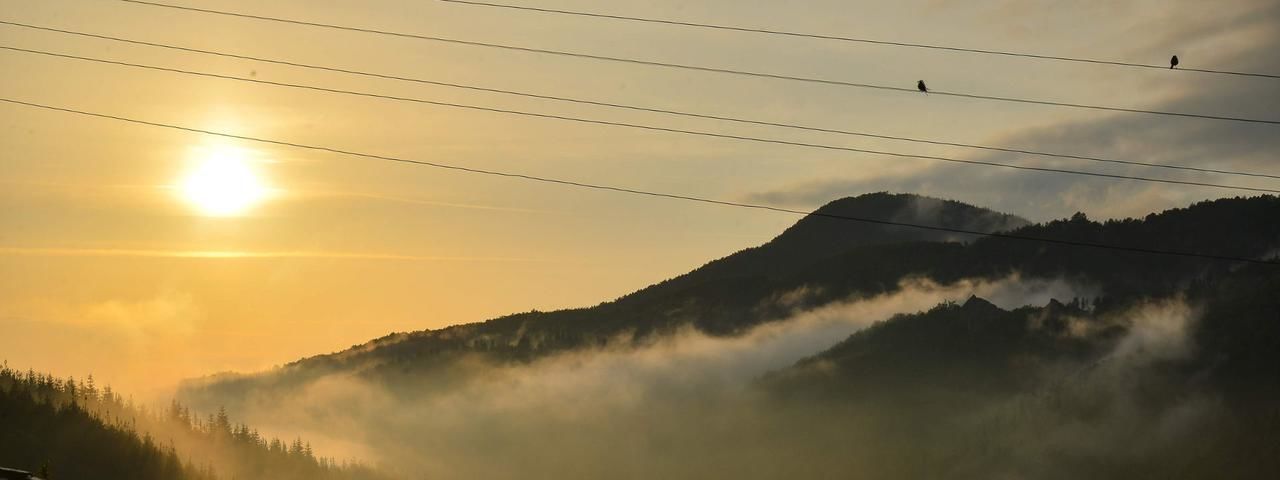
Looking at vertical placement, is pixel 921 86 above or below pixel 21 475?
above

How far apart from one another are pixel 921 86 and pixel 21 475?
9543cm

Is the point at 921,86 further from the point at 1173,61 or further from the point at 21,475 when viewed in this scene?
the point at 21,475

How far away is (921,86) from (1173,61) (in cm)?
2543

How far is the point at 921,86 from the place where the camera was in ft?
506

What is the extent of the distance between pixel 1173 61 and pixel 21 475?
11422cm

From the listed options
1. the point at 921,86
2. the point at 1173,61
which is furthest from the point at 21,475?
the point at 1173,61

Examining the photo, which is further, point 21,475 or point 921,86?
point 921,86

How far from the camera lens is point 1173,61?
149 metres

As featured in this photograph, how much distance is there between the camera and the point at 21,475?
106188mm

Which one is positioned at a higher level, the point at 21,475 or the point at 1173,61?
the point at 1173,61

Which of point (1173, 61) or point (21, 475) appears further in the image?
point (1173, 61)
